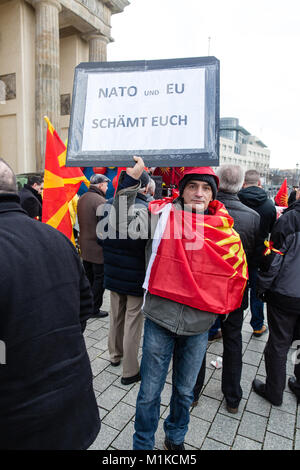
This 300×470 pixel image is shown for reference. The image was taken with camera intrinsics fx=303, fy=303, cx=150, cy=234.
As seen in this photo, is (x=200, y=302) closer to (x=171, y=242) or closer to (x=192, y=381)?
(x=171, y=242)

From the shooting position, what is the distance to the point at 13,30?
1382 cm

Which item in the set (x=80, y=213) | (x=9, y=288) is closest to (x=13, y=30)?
(x=80, y=213)

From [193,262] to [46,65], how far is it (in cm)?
1474

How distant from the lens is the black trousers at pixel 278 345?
2.53m

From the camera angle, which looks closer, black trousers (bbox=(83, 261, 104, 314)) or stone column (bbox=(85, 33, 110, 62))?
black trousers (bbox=(83, 261, 104, 314))

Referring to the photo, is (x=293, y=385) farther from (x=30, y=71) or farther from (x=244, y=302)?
(x=30, y=71)

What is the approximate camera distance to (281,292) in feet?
8.06

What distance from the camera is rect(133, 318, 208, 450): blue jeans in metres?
1.89

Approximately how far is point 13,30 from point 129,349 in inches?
642

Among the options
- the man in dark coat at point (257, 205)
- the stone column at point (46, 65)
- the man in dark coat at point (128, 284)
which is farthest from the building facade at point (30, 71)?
the man in dark coat at point (128, 284)

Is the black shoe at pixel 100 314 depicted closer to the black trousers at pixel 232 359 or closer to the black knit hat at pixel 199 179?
the black trousers at pixel 232 359

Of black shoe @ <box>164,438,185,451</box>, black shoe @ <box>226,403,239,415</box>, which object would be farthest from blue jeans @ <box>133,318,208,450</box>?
black shoe @ <box>226,403,239,415</box>

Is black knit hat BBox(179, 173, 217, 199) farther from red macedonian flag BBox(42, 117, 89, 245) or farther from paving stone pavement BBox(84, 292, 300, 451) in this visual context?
red macedonian flag BBox(42, 117, 89, 245)

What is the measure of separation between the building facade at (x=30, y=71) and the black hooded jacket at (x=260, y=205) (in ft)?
40.4
